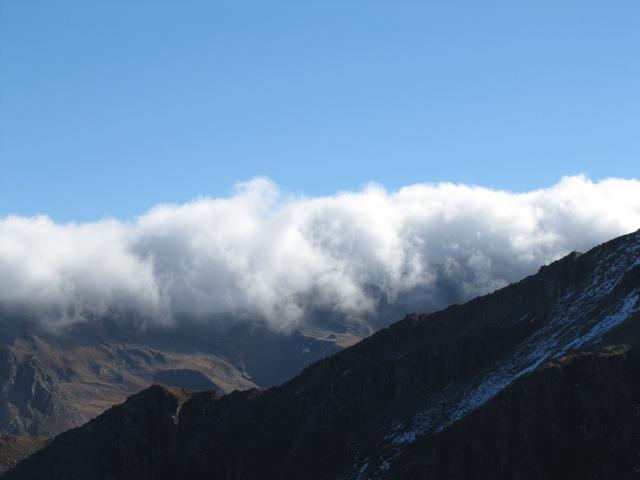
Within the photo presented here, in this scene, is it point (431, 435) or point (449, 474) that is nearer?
point (449, 474)

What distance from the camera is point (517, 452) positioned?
179500mm

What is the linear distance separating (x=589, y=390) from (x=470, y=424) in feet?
78.4

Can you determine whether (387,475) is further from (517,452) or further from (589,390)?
(589,390)

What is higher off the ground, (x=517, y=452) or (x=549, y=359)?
Answer: (x=549, y=359)

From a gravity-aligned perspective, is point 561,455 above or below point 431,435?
below

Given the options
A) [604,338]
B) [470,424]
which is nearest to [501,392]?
[470,424]

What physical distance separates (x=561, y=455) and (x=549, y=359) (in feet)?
Answer: 98.2

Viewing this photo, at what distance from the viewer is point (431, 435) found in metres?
199

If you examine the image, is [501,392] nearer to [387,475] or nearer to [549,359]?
[549,359]

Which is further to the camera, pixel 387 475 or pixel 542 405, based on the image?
pixel 387 475

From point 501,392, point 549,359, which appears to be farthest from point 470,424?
point 549,359

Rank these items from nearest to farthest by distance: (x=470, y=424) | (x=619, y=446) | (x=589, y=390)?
(x=619, y=446)
(x=589, y=390)
(x=470, y=424)

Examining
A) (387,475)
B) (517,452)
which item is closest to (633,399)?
(517,452)

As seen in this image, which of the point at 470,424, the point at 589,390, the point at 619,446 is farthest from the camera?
the point at 470,424
